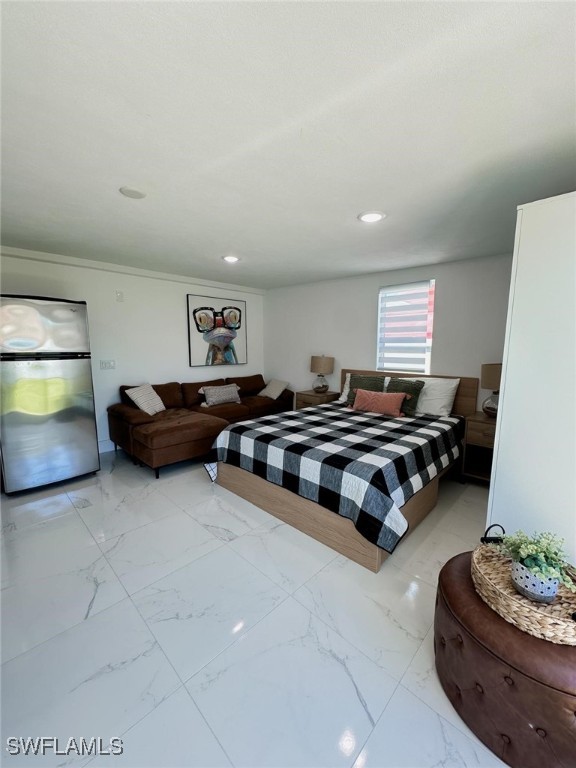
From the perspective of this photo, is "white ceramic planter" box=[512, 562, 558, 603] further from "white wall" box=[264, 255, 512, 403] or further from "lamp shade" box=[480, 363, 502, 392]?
"white wall" box=[264, 255, 512, 403]

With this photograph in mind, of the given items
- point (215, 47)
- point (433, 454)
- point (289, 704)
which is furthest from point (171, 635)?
point (215, 47)

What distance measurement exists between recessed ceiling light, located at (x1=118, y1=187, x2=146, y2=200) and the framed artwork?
8.52 feet

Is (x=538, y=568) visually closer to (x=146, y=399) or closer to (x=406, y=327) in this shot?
(x=406, y=327)

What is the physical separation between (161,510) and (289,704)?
177 centimetres

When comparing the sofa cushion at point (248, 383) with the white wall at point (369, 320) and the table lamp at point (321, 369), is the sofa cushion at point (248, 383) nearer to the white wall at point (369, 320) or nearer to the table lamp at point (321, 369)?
the white wall at point (369, 320)

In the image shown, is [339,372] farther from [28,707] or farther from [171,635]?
[28,707]

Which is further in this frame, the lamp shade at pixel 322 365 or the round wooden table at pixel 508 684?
Result: the lamp shade at pixel 322 365

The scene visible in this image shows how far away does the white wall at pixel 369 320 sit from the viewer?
3.32 m

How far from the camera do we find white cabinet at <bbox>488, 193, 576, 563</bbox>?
1437mm

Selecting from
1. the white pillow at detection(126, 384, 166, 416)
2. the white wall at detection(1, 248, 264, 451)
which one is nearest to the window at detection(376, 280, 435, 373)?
the white wall at detection(1, 248, 264, 451)

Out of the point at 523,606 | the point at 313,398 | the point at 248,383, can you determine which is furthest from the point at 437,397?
the point at 248,383

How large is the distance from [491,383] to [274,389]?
10.5 feet

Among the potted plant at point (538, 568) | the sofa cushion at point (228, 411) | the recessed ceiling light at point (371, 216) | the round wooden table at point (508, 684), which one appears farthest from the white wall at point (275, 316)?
the round wooden table at point (508, 684)

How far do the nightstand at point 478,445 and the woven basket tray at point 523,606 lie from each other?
1832mm
